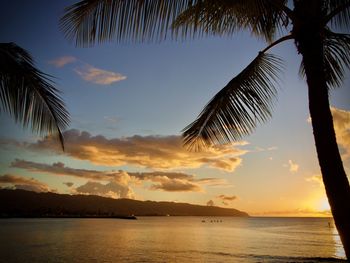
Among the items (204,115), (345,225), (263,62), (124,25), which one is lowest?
(345,225)

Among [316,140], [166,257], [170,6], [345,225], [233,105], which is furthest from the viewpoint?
[166,257]

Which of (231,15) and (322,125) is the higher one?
(231,15)

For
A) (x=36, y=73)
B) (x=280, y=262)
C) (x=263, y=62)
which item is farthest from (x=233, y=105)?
(x=280, y=262)

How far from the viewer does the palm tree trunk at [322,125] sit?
288cm

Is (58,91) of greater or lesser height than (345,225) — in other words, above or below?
above

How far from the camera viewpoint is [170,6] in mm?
3445

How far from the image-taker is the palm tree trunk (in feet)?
9.46

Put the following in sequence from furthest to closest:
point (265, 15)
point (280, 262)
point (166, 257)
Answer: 1. point (166, 257)
2. point (280, 262)
3. point (265, 15)

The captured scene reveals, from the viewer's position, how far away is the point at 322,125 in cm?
310

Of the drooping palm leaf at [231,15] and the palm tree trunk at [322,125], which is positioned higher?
the drooping palm leaf at [231,15]

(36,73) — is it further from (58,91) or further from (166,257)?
(166,257)

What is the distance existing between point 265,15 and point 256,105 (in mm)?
1287

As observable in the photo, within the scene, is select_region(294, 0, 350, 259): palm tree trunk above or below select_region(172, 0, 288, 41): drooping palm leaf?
below

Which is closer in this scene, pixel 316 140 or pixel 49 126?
pixel 316 140
